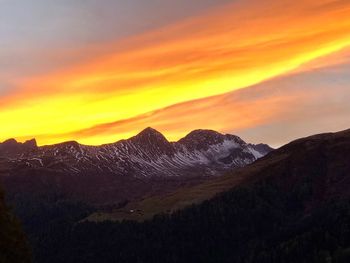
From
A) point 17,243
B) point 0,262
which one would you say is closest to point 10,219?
point 17,243

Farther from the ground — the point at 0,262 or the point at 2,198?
the point at 2,198

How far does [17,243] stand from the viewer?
194 feet

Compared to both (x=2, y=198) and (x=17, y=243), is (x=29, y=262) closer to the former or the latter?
(x=17, y=243)

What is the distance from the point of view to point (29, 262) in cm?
6191

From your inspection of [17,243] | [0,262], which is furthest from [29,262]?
[0,262]

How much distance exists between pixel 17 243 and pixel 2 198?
600 cm

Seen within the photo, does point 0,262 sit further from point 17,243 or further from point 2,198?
point 2,198

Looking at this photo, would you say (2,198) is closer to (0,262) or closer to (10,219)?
(10,219)

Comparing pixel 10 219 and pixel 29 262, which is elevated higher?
pixel 10 219

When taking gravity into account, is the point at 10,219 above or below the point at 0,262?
above

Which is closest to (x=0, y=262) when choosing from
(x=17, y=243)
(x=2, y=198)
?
(x=17, y=243)

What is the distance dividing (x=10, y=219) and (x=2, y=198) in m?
3.08

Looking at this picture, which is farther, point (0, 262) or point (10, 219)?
point (10, 219)

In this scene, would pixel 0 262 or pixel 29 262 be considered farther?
pixel 29 262
